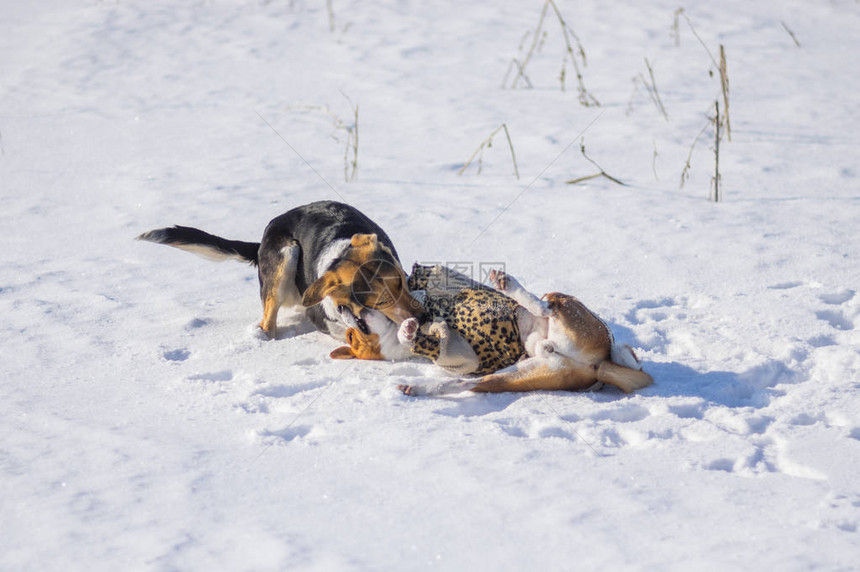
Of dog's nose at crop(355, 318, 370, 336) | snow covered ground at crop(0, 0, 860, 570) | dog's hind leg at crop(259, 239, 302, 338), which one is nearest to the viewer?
snow covered ground at crop(0, 0, 860, 570)

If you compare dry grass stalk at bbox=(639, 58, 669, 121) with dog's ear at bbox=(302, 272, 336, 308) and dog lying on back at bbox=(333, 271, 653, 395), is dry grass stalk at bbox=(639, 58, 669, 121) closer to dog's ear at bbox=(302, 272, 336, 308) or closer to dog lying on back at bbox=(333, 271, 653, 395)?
dog lying on back at bbox=(333, 271, 653, 395)

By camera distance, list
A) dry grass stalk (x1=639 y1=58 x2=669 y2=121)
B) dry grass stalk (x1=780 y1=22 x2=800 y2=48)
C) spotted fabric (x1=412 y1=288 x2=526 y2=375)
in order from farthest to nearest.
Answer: dry grass stalk (x1=780 y1=22 x2=800 y2=48)
dry grass stalk (x1=639 y1=58 x2=669 y2=121)
spotted fabric (x1=412 y1=288 x2=526 y2=375)

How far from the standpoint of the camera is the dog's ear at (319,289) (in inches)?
134

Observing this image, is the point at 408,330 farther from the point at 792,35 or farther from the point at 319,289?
the point at 792,35

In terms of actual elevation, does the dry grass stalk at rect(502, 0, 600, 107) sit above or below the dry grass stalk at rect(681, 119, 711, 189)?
above

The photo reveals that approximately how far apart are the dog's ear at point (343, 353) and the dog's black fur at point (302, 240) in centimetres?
17

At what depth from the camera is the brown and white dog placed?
3.46 metres

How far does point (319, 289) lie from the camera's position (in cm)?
342

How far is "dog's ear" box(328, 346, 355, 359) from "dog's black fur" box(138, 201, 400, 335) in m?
0.17

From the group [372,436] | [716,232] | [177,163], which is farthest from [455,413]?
[177,163]

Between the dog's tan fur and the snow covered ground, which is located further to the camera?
the dog's tan fur

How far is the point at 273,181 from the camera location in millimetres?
6559

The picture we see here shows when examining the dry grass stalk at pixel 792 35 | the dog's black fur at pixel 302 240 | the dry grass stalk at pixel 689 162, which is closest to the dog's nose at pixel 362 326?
the dog's black fur at pixel 302 240

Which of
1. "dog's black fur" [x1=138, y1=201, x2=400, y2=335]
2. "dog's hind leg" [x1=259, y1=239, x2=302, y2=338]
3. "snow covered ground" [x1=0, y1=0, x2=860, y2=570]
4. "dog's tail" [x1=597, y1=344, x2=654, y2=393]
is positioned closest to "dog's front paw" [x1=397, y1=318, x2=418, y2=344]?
"snow covered ground" [x1=0, y1=0, x2=860, y2=570]
